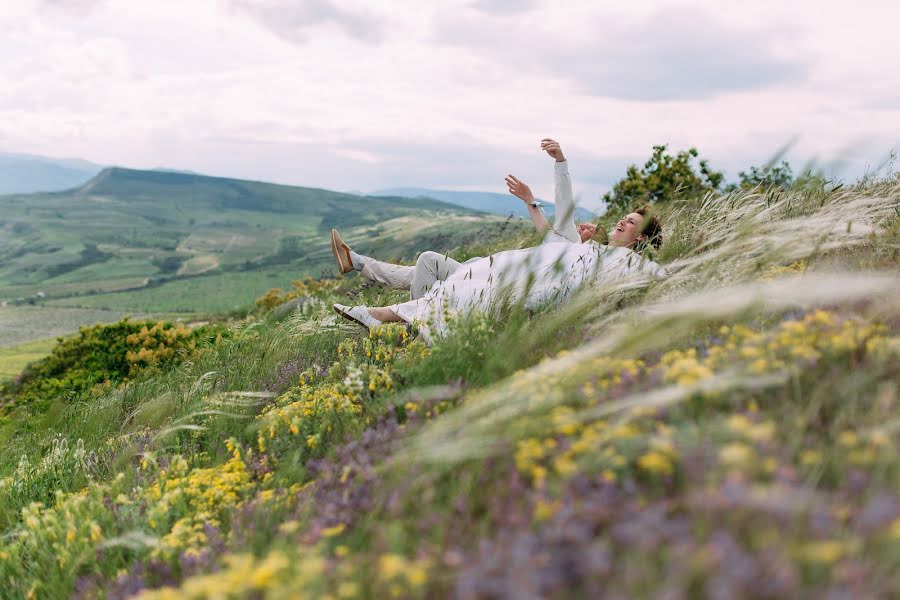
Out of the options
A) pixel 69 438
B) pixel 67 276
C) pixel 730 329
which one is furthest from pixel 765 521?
pixel 67 276

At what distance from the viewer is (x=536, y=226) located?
23.5ft

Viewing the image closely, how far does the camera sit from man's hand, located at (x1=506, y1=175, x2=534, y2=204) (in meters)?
7.24

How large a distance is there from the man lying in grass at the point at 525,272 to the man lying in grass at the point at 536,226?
0.01 m

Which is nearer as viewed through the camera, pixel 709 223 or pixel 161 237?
pixel 709 223

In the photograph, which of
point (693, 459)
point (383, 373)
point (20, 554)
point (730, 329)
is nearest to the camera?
point (693, 459)

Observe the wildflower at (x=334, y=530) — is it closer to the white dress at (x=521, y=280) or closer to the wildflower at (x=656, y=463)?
the wildflower at (x=656, y=463)

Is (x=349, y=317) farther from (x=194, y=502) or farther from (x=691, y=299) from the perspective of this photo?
(x=691, y=299)

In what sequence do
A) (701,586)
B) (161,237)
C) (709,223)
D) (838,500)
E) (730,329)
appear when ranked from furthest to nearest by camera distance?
(161,237), (709,223), (730,329), (838,500), (701,586)

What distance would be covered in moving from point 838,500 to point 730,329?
1588mm

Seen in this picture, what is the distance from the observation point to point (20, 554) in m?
3.73

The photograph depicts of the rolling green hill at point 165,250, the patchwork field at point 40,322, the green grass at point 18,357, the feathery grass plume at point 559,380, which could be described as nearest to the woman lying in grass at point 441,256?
the feathery grass plume at point 559,380

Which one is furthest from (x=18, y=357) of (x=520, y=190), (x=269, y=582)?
(x=269, y=582)

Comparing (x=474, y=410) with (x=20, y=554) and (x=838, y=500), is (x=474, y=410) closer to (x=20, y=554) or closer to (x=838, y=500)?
(x=838, y=500)

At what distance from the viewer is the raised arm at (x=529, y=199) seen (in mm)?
7219
